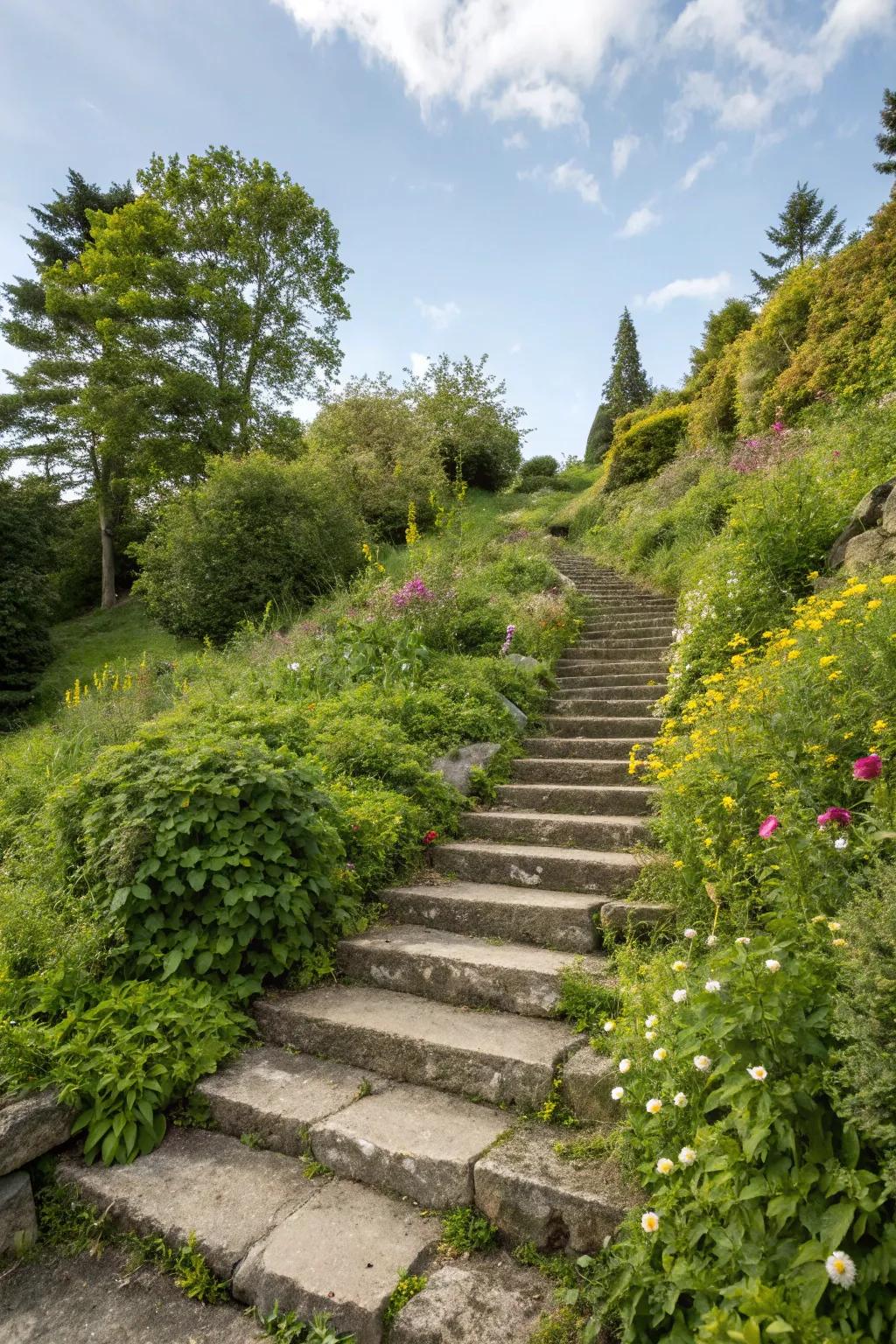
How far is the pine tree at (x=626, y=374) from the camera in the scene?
128 feet

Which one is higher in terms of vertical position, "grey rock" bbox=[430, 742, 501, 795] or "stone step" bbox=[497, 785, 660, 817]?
"grey rock" bbox=[430, 742, 501, 795]

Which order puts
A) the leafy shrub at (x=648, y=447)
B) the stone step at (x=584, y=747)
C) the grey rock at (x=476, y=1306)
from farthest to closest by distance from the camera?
1. the leafy shrub at (x=648, y=447)
2. the stone step at (x=584, y=747)
3. the grey rock at (x=476, y=1306)

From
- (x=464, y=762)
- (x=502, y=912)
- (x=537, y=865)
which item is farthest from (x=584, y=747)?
(x=502, y=912)

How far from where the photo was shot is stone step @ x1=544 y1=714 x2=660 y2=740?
20.1ft

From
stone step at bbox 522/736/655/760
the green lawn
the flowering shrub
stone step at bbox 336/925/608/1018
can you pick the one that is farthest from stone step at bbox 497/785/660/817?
the green lawn

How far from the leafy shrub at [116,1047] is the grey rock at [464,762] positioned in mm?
2463

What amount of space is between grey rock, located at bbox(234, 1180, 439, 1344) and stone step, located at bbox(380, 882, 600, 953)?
4.88 ft

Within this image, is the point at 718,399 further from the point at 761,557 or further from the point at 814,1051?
the point at 814,1051

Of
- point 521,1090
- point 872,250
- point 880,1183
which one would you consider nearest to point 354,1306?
point 521,1090

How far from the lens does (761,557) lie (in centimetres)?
624

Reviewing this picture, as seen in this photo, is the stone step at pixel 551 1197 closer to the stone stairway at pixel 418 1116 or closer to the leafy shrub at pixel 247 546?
the stone stairway at pixel 418 1116

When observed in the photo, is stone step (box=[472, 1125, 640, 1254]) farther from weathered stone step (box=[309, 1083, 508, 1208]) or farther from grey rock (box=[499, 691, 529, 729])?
grey rock (box=[499, 691, 529, 729])

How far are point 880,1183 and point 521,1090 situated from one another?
137 cm

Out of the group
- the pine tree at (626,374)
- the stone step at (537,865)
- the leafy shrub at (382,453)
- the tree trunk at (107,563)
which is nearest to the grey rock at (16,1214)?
the stone step at (537,865)
